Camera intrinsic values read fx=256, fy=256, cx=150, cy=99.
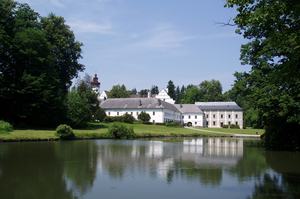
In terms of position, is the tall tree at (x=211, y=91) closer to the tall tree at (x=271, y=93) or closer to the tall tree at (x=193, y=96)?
the tall tree at (x=193, y=96)

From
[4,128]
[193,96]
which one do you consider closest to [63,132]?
[4,128]

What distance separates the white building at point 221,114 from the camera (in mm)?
76325

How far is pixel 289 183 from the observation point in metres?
8.70

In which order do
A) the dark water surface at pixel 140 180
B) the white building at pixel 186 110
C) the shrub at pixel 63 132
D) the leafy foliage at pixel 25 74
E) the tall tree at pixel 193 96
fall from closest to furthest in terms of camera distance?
1. the dark water surface at pixel 140 180
2. the shrub at pixel 63 132
3. the leafy foliage at pixel 25 74
4. the white building at pixel 186 110
5. the tall tree at pixel 193 96

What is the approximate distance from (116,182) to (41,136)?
1823 centimetres

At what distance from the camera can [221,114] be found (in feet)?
258

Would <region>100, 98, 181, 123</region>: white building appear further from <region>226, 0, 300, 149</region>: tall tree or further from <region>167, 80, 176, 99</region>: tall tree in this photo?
<region>167, 80, 176, 99</region>: tall tree

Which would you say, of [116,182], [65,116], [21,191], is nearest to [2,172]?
[21,191]

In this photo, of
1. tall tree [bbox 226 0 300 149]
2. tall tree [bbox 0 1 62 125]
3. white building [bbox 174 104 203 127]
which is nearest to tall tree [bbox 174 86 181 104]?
white building [bbox 174 104 203 127]

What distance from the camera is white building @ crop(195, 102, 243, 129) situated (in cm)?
7632

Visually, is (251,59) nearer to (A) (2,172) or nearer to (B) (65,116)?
(A) (2,172)

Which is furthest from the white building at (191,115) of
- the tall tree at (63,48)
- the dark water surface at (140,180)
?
the dark water surface at (140,180)

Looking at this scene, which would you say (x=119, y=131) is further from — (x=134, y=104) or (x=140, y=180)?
(x=134, y=104)

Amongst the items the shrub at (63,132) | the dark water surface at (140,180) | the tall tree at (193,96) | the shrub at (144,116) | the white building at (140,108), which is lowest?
the dark water surface at (140,180)
